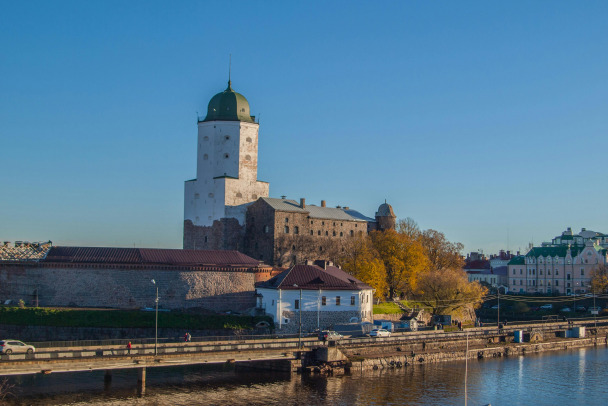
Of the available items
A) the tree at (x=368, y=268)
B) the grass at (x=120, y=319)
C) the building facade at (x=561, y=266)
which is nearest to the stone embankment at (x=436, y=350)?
the grass at (x=120, y=319)

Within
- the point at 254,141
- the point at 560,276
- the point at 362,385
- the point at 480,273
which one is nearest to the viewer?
the point at 362,385

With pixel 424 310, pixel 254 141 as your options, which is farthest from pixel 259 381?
pixel 254 141

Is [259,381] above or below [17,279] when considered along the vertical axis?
below

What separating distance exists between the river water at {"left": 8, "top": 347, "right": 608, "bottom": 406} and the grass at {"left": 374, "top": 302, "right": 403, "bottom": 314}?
762 inches

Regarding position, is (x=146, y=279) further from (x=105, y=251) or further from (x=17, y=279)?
(x=17, y=279)

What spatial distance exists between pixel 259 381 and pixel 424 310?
116 feet

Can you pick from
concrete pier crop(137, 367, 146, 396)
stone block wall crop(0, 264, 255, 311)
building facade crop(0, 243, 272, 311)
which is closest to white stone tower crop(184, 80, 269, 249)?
building facade crop(0, 243, 272, 311)

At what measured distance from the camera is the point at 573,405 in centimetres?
4559

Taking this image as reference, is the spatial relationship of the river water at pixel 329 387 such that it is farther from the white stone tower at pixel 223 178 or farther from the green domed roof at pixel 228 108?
the green domed roof at pixel 228 108

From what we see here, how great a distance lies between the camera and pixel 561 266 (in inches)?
4624

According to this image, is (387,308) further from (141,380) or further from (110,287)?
(141,380)

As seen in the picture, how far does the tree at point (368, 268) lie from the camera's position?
7888cm

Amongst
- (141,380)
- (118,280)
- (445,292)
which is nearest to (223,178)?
(118,280)

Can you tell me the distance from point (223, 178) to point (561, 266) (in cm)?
5855
